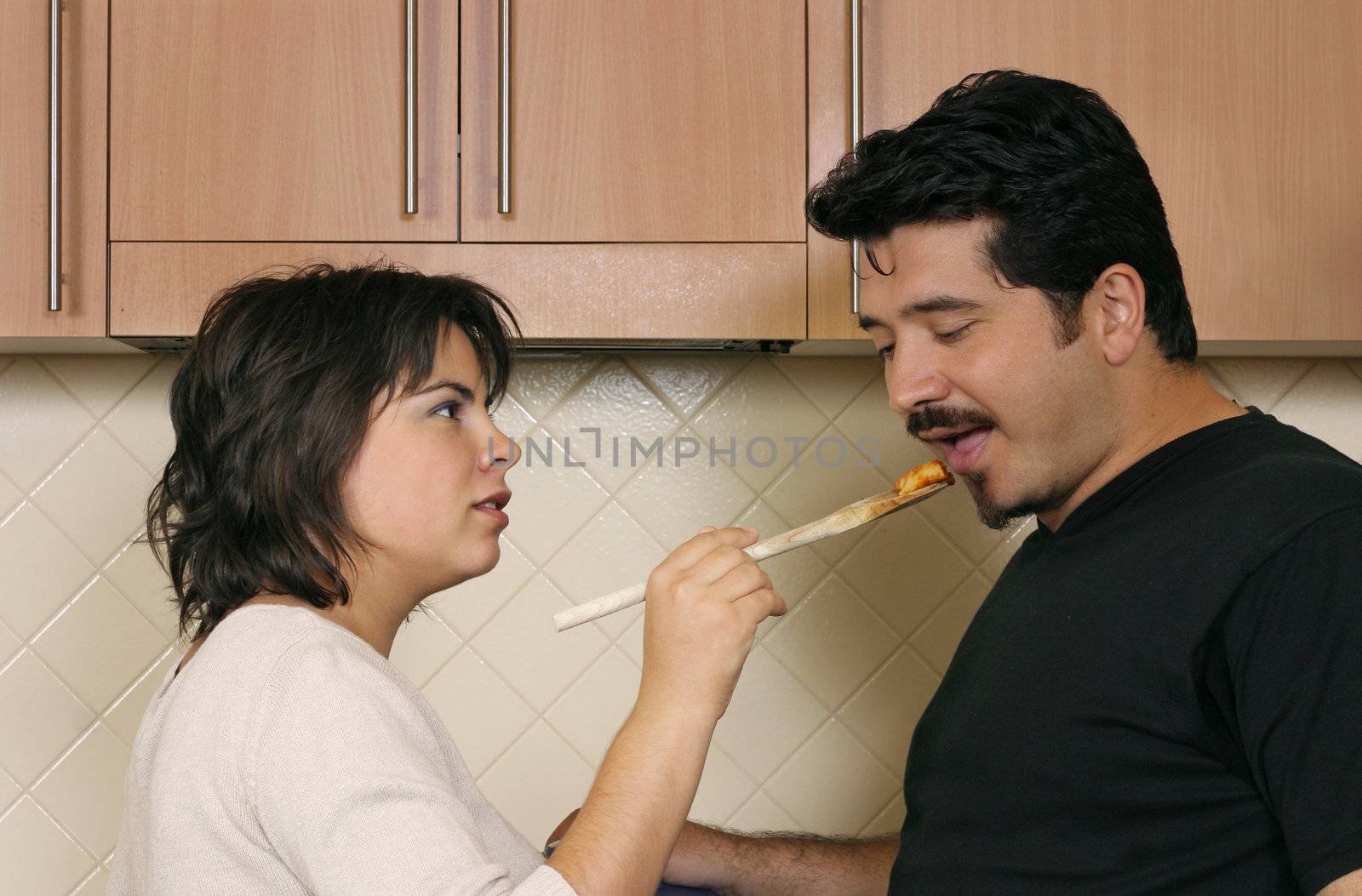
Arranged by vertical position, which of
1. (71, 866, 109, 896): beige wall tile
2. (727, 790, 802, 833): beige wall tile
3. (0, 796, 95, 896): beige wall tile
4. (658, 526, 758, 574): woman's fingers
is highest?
(658, 526, 758, 574): woman's fingers

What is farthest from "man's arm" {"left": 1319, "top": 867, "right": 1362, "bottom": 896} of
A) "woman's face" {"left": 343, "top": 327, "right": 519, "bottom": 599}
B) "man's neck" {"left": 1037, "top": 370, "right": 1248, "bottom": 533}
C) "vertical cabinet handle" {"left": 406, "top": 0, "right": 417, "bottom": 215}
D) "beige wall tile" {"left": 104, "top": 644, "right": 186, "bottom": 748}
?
"beige wall tile" {"left": 104, "top": 644, "right": 186, "bottom": 748}

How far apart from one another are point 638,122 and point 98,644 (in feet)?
3.31

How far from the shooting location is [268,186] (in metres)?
1.33

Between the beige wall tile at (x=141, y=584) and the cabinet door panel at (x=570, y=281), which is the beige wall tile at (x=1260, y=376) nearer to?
the cabinet door panel at (x=570, y=281)

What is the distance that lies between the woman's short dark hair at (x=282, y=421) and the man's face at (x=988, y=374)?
397 millimetres

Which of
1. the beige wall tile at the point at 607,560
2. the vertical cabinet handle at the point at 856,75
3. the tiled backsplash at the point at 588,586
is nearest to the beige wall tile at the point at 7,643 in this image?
the tiled backsplash at the point at 588,586

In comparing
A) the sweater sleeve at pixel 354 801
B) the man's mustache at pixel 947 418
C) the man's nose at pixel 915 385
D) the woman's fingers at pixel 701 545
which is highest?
the man's nose at pixel 915 385

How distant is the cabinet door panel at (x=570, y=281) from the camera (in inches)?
52.2

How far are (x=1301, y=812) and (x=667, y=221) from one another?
33.6 inches

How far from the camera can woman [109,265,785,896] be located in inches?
28.7

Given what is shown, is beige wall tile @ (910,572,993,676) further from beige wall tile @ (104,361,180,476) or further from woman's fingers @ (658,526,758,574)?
beige wall tile @ (104,361,180,476)

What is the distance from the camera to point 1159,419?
3.31 feet

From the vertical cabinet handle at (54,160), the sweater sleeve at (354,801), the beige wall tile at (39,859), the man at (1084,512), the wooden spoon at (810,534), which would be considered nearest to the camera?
the sweater sleeve at (354,801)

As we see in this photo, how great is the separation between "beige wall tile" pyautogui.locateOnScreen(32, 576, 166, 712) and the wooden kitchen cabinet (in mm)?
999
